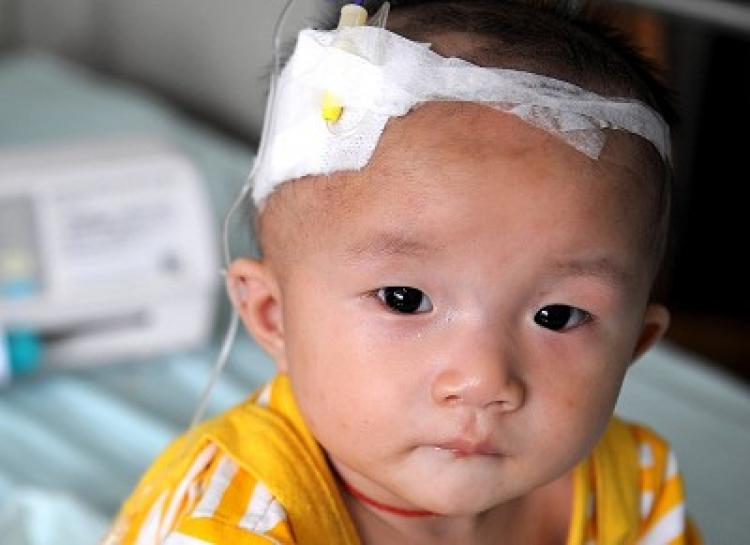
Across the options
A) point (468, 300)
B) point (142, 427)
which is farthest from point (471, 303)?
point (142, 427)

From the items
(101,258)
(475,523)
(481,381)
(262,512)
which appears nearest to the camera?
(481,381)

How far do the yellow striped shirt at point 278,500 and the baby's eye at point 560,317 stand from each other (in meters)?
0.21

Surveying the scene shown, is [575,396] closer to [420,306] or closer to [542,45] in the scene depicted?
[420,306]

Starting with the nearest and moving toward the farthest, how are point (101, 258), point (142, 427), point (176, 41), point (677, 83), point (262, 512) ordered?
1. point (262, 512)
2. point (142, 427)
3. point (101, 258)
4. point (677, 83)
5. point (176, 41)

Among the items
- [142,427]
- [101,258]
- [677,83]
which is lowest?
[142,427]

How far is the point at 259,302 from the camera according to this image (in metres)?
0.98

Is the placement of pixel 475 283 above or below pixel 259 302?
above

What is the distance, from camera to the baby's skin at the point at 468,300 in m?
0.81

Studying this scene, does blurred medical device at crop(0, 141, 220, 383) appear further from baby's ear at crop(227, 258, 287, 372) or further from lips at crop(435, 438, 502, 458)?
lips at crop(435, 438, 502, 458)

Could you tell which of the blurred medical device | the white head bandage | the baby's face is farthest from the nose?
the blurred medical device

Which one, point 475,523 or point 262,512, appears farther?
point 475,523

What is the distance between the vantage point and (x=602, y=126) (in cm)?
85

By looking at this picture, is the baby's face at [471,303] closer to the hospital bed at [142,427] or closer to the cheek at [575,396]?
the cheek at [575,396]

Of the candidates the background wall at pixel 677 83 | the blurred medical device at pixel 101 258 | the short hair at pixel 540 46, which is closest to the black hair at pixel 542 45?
the short hair at pixel 540 46
